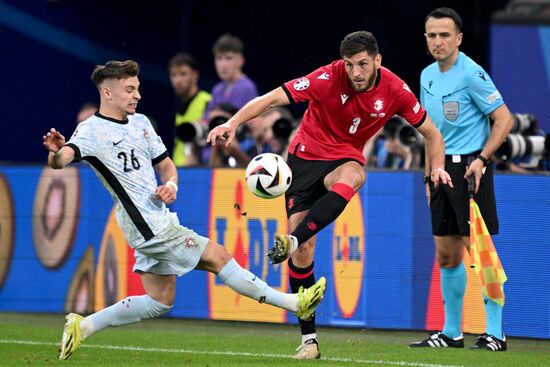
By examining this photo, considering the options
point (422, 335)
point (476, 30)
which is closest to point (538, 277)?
point (422, 335)

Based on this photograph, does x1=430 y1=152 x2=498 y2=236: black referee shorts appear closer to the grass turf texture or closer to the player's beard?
the grass turf texture

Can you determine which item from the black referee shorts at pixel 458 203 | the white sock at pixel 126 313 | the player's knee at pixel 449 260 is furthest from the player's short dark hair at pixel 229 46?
the white sock at pixel 126 313

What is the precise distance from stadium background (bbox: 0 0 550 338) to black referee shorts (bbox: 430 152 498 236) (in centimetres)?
84

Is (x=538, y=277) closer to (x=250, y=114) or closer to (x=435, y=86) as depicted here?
(x=435, y=86)

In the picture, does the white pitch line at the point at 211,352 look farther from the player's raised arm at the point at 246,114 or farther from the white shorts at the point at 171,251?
the player's raised arm at the point at 246,114

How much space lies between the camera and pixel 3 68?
16.4 metres

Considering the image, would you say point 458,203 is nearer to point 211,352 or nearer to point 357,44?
point 357,44

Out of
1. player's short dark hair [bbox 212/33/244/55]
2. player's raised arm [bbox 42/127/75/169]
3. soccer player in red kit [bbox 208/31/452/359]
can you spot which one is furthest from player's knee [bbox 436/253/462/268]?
player's short dark hair [bbox 212/33/244/55]

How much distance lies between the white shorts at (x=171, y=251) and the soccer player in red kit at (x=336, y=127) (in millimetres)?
680

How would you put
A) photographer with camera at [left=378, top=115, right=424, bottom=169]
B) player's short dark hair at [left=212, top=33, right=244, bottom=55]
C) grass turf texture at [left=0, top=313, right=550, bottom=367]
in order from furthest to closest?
1. player's short dark hair at [left=212, top=33, right=244, bottom=55]
2. photographer with camera at [left=378, top=115, right=424, bottom=169]
3. grass turf texture at [left=0, top=313, right=550, bottom=367]

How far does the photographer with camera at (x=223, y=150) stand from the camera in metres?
13.3

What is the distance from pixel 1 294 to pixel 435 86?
471 centimetres

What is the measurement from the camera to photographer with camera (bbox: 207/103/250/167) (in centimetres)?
1329

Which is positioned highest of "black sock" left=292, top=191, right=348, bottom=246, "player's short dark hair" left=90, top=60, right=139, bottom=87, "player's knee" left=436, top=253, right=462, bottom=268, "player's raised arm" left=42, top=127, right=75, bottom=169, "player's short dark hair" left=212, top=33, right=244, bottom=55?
"player's short dark hair" left=212, top=33, right=244, bottom=55
